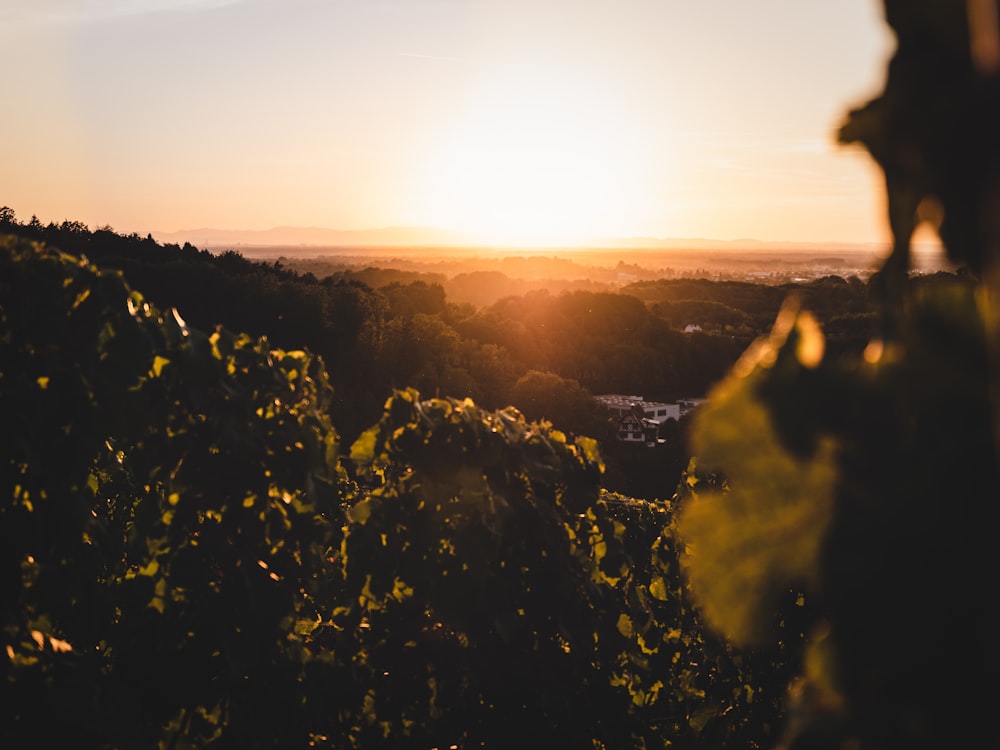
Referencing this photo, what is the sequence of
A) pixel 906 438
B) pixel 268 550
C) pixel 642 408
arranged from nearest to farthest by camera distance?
pixel 906 438 < pixel 268 550 < pixel 642 408

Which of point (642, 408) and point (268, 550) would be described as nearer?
point (268, 550)

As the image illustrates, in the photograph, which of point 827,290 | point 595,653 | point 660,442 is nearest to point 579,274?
point 827,290

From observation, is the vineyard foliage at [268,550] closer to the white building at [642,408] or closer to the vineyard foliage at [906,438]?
the vineyard foliage at [906,438]

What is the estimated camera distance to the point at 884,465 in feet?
3.82

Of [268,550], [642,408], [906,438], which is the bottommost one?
[642,408]

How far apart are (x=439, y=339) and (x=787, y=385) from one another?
3779 centimetres

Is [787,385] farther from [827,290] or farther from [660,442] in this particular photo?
[827,290]

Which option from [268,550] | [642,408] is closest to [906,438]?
[268,550]

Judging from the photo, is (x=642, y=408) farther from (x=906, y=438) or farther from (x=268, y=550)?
(x=906, y=438)

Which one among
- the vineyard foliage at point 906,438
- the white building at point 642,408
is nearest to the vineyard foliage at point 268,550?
the vineyard foliage at point 906,438

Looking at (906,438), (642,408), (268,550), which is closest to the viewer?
(906,438)

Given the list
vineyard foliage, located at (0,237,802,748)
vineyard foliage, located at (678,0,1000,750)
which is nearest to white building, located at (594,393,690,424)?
vineyard foliage, located at (0,237,802,748)

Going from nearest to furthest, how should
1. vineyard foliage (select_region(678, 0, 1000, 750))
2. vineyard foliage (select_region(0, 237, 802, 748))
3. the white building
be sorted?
vineyard foliage (select_region(678, 0, 1000, 750)) → vineyard foliage (select_region(0, 237, 802, 748)) → the white building

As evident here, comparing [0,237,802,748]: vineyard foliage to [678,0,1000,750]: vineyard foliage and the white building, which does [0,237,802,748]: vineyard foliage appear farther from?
the white building
